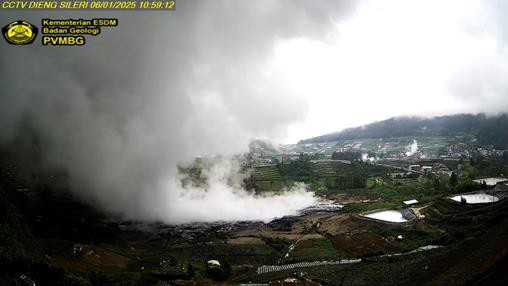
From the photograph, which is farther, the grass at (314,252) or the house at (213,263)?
the grass at (314,252)

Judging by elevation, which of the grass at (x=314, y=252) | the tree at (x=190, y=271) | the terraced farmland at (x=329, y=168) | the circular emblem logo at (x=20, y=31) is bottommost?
the grass at (x=314, y=252)

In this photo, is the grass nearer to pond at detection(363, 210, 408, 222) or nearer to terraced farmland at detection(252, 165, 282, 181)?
pond at detection(363, 210, 408, 222)

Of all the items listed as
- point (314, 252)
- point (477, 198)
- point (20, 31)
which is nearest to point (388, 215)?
point (477, 198)

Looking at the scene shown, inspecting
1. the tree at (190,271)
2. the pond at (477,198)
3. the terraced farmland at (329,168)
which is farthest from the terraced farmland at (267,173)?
the tree at (190,271)

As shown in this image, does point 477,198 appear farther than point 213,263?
Yes

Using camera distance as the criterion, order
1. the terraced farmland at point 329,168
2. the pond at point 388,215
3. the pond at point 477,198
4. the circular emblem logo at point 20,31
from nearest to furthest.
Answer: the circular emblem logo at point 20,31 < the pond at point 388,215 < the pond at point 477,198 < the terraced farmland at point 329,168

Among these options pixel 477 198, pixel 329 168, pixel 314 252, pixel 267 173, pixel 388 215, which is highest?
pixel 267 173

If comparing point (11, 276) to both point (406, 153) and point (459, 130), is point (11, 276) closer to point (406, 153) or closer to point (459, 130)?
point (406, 153)

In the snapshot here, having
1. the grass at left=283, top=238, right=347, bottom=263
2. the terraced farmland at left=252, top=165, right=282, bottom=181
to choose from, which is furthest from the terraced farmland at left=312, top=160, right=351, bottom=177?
the grass at left=283, top=238, right=347, bottom=263

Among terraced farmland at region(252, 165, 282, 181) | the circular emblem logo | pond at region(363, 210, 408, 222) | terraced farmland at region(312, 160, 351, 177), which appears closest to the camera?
the circular emblem logo

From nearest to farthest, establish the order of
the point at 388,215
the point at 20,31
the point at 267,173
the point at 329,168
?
1. the point at 20,31
2. the point at 388,215
3. the point at 267,173
4. the point at 329,168

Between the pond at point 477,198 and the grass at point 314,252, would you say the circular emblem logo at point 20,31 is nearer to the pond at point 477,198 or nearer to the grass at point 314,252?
the grass at point 314,252

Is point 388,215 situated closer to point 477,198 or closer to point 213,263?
point 477,198
